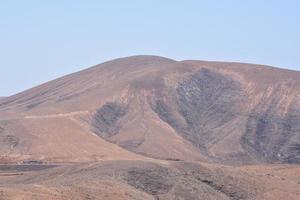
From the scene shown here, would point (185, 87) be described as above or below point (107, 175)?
above

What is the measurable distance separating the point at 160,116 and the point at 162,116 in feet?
2.02

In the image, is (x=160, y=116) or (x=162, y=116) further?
(x=162, y=116)

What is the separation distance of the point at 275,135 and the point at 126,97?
2804cm

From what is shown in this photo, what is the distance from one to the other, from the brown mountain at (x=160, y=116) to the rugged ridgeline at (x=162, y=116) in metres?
0.18

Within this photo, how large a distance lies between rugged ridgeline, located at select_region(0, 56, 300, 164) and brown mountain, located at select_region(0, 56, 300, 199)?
178 millimetres

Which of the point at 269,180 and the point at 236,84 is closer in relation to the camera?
the point at 269,180

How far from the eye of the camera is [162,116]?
484ft

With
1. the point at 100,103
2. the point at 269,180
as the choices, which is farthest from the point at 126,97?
the point at 269,180

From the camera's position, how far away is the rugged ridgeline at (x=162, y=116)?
125875 mm

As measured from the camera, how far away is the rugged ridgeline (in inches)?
4956

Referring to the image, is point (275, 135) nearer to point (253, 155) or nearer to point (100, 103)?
point (253, 155)

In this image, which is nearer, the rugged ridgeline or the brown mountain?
the brown mountain

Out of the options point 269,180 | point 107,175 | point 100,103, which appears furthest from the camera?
point 100,103

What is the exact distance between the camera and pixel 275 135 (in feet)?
476
